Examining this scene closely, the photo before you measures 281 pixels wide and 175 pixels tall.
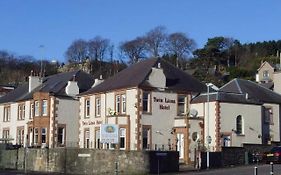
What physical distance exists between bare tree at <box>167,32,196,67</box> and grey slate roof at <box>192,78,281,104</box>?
191 feet

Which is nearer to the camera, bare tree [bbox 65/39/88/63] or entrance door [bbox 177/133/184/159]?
entrance door [bbox 177/133/184/159]

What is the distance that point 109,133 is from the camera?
141 ft

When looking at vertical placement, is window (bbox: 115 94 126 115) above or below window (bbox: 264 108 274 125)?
above

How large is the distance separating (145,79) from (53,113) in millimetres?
14258

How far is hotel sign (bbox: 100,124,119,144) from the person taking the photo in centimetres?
4281

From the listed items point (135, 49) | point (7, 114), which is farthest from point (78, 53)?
point (7, 114)

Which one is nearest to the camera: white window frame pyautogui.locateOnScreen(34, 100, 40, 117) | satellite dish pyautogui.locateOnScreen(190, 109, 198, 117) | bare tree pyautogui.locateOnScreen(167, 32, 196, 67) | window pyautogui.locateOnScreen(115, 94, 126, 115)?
satellite dish pyautogui.locateOnScreen(190, 109, 198, 117)

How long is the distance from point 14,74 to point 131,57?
29.6 m

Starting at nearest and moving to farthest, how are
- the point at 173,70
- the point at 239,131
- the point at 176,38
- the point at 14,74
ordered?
the point at 239,131, the point at 173,70, the point at 176,38, the point at 14,74

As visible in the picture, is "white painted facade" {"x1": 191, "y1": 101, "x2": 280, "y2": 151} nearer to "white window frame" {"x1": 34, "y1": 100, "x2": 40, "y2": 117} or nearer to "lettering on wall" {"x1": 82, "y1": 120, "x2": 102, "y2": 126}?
"lettering on wall" {"x1": 82, "y1": 120, "x2": 102, "y2": 126}

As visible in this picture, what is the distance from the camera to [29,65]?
135500 mm

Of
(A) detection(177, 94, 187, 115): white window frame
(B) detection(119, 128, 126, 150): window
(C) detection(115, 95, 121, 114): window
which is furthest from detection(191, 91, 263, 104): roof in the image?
(B) detection(119, 128, 126, 150): window

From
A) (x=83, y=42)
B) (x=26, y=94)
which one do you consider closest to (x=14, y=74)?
(x=83, y=42)

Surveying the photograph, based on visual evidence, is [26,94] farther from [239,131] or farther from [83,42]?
[83,42]
